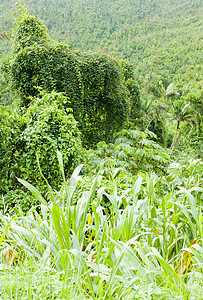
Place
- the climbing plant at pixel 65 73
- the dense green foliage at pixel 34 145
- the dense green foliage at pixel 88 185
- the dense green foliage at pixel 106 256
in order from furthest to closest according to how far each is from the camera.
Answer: the climbing plant at pixel 65 73 < the dense green foliage at pixel 34 145 < the dense green foliage at pixel 88 185 < the dense green foliage at pixel 106 256

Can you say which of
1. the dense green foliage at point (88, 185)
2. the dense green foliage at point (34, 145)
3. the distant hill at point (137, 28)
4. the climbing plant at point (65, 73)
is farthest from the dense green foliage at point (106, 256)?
the distant hill at point (137, 28)

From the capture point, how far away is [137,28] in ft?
145

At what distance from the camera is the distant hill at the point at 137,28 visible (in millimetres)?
29123

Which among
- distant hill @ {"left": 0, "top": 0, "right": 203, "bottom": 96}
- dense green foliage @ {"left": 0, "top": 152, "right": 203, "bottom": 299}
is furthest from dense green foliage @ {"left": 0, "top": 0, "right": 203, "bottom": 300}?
distant hill @ {"left": 0, "top": 0, "right": 203, "bottom": 96}

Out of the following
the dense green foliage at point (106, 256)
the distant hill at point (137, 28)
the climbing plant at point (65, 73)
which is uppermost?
the distant hill at point (137, 28)

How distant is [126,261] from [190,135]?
1698cm

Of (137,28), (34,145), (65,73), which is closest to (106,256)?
(34,145)

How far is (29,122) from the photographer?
144 inches

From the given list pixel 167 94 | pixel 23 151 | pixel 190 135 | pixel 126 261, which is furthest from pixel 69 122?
pixel 190 135

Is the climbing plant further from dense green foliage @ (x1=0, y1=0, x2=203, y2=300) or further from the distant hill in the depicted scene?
the distant hill

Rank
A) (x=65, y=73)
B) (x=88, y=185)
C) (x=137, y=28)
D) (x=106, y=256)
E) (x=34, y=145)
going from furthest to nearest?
(x=137, y=28)
(x=65, y=73)
(x=34, y=145)
(x=88, y=185)
(x=106, y=256)

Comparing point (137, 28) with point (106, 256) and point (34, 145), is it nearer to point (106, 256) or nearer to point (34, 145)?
point (34, 145)

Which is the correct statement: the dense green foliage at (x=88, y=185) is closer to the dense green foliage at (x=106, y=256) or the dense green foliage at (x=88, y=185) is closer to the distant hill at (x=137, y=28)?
the dense green foliage at (x=106, y=256)

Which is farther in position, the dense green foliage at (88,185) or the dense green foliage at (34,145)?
the dense green foliage at (34,145)
